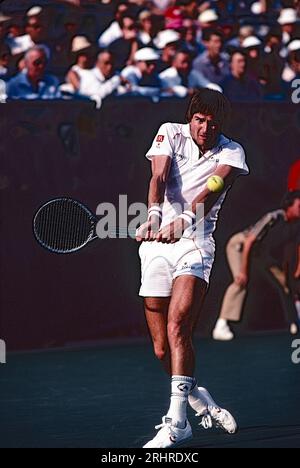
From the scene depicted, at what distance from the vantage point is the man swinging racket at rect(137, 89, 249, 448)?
663cm

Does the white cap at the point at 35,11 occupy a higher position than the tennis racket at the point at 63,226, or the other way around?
the white cap at the point at 35,11

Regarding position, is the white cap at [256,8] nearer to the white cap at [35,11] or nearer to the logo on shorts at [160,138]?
the white cap at [35,11]

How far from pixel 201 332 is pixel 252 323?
0.59 m

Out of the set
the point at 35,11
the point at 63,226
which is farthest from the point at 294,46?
the point at 63,226

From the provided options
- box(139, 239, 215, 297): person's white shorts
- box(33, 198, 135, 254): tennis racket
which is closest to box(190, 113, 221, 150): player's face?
box(139, 239, 215, 297): person's white shorts

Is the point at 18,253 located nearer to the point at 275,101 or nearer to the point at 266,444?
the point at 275,101

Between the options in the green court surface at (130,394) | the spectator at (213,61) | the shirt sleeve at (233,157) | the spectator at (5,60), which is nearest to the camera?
the shirt sleeve at (233,157)

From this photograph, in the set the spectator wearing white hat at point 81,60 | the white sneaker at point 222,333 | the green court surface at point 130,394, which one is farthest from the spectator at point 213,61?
the green court surface at point 130,394

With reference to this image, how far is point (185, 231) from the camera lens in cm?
683

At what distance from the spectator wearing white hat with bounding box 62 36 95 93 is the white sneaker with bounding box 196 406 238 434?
5.88 m

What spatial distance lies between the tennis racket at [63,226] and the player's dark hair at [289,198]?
5078 millimetres

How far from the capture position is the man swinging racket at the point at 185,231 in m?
6.63

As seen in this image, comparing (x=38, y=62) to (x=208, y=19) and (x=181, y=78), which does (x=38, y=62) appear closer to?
(x=181, y=78)

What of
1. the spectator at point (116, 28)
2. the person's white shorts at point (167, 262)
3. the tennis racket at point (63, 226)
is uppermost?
the spectator at point (116, 28)
